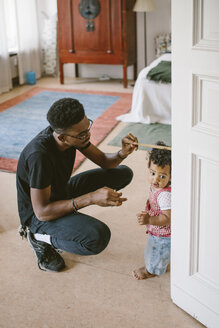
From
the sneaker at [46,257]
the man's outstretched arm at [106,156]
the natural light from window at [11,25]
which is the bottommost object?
the sneaker at [46,257]

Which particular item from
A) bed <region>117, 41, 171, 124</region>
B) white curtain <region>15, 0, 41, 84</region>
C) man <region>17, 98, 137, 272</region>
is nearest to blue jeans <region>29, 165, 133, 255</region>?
man <region>17, 98, 137, 272</region>

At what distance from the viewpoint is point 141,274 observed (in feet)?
6.73

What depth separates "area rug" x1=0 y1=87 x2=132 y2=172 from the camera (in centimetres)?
377

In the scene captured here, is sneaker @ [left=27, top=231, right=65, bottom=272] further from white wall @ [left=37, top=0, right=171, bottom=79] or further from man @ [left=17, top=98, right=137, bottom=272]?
white wall @ [left=37, top=0, right=171, bottom=79]

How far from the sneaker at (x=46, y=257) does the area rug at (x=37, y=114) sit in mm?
1228

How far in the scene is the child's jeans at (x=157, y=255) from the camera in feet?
6.49

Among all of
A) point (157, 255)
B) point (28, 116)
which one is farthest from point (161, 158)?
point (28, 116)

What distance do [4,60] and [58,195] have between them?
3970mm

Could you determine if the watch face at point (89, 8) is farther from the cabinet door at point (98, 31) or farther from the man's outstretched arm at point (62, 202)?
the man's outstretched arm at point (62, 202)

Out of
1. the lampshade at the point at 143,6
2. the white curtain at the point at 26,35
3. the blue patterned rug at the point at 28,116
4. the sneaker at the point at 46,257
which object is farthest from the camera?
the white curtain at the point at 26,35

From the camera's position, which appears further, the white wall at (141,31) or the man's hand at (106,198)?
the white wall at (141,31)

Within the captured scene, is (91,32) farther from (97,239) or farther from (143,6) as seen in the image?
(97,239)

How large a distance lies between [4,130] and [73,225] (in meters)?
2.48

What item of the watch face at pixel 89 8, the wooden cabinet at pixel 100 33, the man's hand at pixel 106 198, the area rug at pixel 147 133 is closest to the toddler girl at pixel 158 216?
the man's hand at pixel 106 198
